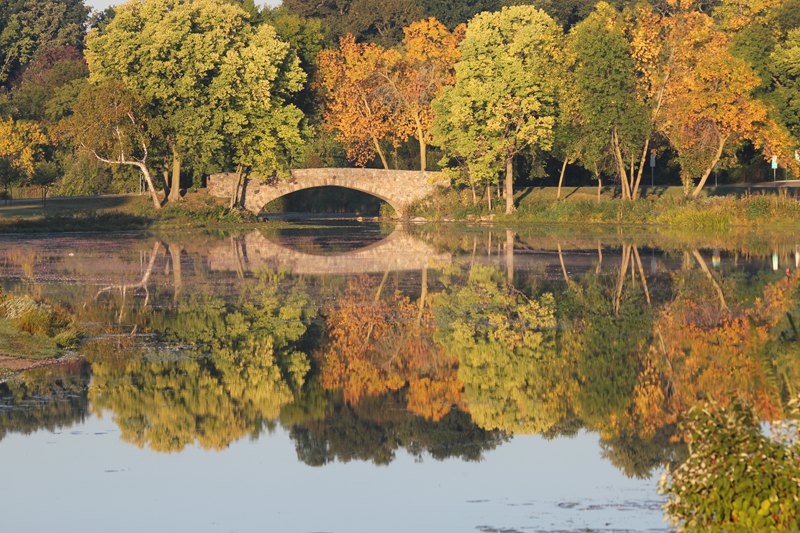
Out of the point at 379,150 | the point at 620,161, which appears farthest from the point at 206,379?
the point at 379,150

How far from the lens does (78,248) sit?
51594mm

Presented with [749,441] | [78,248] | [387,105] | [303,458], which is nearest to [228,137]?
[387,105]

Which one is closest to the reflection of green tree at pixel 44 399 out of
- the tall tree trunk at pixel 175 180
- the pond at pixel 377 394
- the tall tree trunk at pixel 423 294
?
the pond at pixel 377 394

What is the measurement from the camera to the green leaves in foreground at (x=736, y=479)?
10.9 m

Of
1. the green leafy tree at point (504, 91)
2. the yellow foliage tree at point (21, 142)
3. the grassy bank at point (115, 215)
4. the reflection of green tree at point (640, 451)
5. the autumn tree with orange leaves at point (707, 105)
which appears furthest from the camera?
the yellow foliage tree at point (21, 142)

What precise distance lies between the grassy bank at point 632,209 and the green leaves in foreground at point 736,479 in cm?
4939

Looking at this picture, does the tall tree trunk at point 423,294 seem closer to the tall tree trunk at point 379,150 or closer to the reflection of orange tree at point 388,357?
the reflection of orange tree at point 388,357

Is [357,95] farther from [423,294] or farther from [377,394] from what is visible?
[377,394]

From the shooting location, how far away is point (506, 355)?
22953 mm

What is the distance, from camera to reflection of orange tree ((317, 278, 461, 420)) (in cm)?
1967

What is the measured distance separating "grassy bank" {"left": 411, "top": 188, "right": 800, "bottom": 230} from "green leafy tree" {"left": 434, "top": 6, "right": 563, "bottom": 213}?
2213 mm

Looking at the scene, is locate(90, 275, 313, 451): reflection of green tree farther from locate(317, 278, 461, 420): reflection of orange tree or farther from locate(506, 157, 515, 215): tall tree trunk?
locate(506, 157, 515, 215): tall tree trunk

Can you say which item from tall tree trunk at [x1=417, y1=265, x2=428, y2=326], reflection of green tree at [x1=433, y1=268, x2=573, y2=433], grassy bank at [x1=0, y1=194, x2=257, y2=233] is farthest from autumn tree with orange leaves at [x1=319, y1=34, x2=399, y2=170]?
reflection of green tree at [x1=433, y1=268, x2=573, y2=433]

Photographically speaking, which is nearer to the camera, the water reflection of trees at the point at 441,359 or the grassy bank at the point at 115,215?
the water reflection of trees at the point at 441,359
